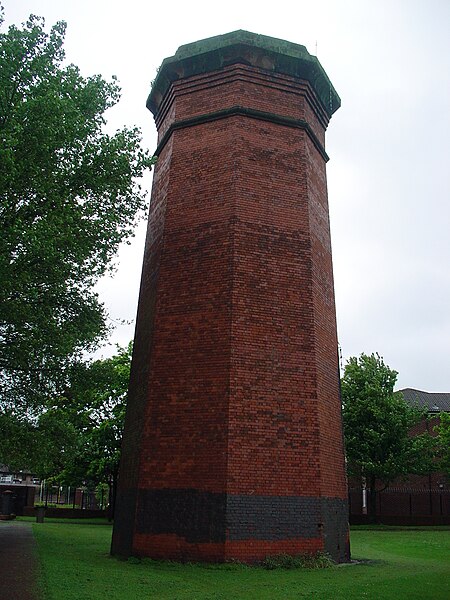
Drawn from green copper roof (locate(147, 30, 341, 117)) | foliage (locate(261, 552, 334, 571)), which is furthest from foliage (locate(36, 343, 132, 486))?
green copper roof (locate(147, 30, 341, 117))

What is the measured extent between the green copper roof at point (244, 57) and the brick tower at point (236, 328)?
0.03 meters

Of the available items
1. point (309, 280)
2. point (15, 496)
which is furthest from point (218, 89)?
point (15, 496)

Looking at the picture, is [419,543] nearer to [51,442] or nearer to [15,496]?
[51,442]

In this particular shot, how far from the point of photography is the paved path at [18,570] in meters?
7.80

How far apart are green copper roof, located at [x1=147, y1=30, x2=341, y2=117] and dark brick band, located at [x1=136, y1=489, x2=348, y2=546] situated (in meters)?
9.30

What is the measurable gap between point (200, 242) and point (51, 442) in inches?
229

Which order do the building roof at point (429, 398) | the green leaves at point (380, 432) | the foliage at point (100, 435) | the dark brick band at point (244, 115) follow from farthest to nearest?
the building roof at point (429, 398), the green leaves at point (380, 432), the foliage at point (100, 435), the dark brick band at point (244, 115)

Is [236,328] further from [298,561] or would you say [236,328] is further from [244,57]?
[244,57]

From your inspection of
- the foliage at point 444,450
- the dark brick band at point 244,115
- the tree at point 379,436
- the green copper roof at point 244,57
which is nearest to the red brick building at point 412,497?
the foliage at point 444,450

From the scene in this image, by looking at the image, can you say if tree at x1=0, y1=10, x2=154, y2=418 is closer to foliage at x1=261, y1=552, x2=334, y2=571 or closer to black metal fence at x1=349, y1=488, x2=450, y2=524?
foliage at x1=261, y1=552, x2=334, y2=571

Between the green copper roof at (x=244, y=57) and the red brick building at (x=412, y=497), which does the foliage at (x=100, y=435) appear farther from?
the red brick building at (x=412, y=497)

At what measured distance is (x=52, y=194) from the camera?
9992 mm

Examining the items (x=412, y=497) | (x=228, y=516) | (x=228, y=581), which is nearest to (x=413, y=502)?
(x=412, y=497)

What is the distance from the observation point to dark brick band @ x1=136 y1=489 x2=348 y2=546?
33.5ft
